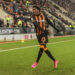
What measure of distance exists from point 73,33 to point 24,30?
14018mm

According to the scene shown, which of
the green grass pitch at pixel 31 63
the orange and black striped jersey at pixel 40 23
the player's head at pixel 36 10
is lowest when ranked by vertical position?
the green grass pitch at pixel 31 63

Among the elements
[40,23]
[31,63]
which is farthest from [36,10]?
[31,63]

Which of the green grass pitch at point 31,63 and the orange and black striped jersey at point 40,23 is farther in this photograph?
the orange and black striped jersey at point 40,23

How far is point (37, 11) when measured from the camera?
5582 mm

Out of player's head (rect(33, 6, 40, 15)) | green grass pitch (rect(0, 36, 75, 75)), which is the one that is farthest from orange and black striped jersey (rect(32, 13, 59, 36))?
green grass pitch (rect(0, 36, 75, 75))

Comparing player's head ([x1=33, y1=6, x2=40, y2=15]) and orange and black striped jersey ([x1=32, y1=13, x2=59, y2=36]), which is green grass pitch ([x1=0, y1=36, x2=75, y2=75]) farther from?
player's head ([x1=33, y1=6, x2=40, y2=15])

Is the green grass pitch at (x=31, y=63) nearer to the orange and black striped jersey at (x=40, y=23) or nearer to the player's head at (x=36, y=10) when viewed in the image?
the orange and black striped jersey at (x=40, y=23)

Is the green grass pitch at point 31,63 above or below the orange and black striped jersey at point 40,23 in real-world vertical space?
below

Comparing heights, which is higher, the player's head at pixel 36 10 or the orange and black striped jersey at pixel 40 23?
the player's head at pixel 36 10

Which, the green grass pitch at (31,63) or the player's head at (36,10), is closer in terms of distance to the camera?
the green grass pitch at (31,63)

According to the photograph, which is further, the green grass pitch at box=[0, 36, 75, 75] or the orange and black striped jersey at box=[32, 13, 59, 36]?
the orange and black striped jersey at box=[32, 13, 59, 36]

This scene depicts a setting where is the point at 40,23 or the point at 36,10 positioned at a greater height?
the point at 36,10

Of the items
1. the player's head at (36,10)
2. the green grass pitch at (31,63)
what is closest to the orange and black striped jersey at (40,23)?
the player's head at (36,10)

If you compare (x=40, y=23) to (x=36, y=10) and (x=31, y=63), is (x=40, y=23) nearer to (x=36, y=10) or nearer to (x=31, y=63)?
(x=36, y=10)
